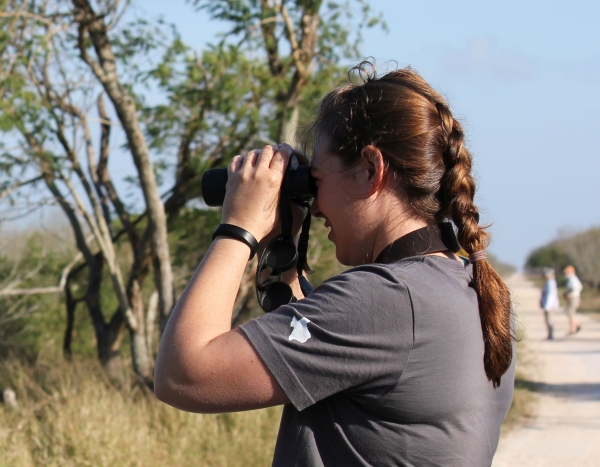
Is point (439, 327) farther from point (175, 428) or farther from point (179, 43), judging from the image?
point (179, 43)

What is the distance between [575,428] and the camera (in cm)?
773

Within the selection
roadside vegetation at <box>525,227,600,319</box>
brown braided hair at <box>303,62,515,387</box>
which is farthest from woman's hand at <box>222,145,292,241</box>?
roadside vegetation at <box>525,227,600,319</box>

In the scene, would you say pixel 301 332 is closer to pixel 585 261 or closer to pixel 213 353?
pixel 213 353

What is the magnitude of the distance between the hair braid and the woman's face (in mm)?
177

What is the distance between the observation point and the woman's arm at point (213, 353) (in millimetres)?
1373

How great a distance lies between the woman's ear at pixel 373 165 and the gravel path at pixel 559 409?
56cm

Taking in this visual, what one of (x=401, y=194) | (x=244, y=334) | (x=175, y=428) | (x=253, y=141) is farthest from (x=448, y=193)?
(x=253, y=141)

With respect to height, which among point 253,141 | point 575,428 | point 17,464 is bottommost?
point 575,428

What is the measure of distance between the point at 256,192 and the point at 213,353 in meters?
0.37

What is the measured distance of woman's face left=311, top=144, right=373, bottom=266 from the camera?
5.18 feet

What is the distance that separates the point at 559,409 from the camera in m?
8.70

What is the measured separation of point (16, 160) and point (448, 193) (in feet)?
20.3

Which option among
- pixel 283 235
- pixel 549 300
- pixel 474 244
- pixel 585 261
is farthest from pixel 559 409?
pixel 585 261

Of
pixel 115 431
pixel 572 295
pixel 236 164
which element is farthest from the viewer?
pixel 572 295
